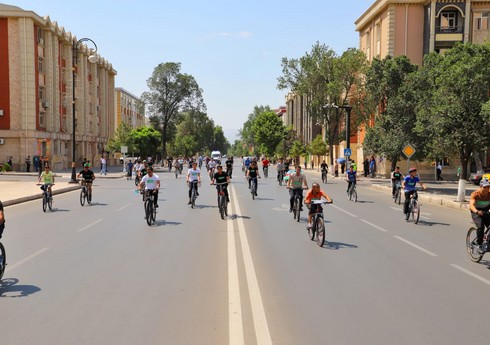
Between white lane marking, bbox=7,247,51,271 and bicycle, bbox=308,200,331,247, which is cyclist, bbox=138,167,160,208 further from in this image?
bicycle, bbox=308,200,331,247

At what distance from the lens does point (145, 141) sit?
2625 inches

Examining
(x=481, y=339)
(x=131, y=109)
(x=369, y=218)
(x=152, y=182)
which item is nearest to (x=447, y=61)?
(x=369, y=218)

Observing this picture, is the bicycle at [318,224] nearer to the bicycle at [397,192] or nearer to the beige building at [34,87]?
the bicycle at [397,192]

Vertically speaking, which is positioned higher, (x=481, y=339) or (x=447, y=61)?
(x=447, y=61)

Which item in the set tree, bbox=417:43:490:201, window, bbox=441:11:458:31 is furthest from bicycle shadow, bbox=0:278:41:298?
window, bbox=441:11:458:31

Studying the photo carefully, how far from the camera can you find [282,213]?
16672mm

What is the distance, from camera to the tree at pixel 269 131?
112188 mm

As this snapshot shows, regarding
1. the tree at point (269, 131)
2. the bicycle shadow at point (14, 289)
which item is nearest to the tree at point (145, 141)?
the tree at point (269, 131)

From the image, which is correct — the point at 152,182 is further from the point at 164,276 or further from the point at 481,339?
the point at 481,339

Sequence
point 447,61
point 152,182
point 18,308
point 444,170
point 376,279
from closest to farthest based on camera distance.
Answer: point 18,308, point 376,279, point 152,182, point 447,61, point 444,170

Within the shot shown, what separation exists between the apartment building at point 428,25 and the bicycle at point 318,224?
118ft

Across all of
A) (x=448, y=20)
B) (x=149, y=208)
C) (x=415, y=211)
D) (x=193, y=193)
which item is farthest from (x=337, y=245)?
(x=448, y=20)

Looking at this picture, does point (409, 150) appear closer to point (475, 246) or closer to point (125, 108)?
point (475, 246)

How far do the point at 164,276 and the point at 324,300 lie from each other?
8.41 feet
